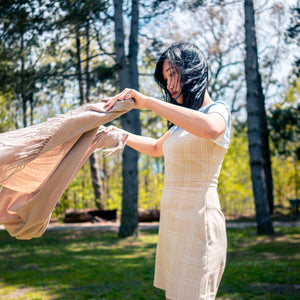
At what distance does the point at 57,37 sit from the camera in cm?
913

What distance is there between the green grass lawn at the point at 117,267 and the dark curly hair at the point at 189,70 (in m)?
3.41

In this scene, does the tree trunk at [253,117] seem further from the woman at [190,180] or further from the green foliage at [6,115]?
the woman at [190,180]

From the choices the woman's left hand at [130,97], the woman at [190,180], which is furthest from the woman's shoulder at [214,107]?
the woman's left hand at [130,97]

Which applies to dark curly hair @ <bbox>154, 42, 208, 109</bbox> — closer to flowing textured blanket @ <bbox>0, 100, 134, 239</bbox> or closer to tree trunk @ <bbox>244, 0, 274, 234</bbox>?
flowing textured blanket @ <bbox>0, 100, 134, 239</bbox>

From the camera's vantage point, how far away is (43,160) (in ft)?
8.08

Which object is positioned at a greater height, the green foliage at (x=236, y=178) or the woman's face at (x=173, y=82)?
the woman's face at (x=173, y=82)

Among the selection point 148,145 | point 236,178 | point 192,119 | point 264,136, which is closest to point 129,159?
point 264,136

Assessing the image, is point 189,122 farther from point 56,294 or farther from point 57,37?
point 57,37

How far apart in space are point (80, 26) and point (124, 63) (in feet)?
4.50

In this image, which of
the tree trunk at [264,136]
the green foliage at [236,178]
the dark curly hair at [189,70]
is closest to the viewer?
the dark curly hair at [189,70]

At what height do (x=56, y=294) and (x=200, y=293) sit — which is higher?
(x=200, y=293)

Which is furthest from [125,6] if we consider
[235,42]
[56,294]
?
[56,294]

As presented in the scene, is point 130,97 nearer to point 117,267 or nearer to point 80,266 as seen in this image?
point 117,267

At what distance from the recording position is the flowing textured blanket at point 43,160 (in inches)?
87.2
